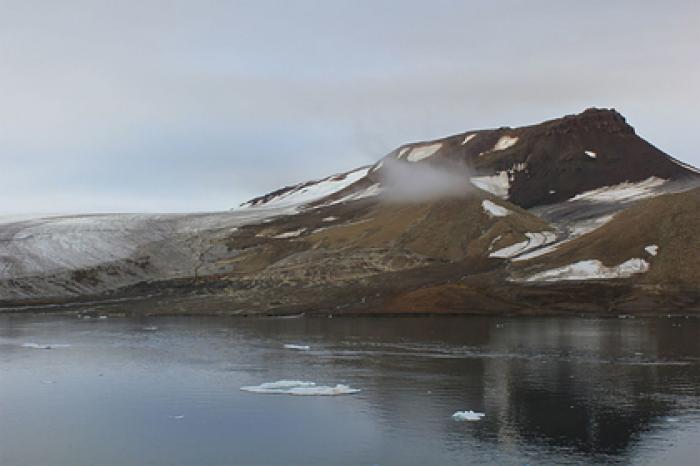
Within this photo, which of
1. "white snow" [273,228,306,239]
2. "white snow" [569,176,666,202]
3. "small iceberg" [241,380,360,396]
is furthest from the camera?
"white snow" [569,176,666,202]

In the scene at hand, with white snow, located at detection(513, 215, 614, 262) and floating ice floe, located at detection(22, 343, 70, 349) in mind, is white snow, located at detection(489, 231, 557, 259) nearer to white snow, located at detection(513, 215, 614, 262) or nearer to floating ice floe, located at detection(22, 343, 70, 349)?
white snow, located at detection(513, 215, 614, 262)

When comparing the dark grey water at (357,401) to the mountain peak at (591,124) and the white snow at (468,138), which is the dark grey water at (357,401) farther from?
the white snow at (468,138)

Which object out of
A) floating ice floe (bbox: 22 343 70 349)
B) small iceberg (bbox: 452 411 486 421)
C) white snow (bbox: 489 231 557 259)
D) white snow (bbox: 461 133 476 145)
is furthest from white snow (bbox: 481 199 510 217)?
small iceberg (bbox: 452 411 486 421)

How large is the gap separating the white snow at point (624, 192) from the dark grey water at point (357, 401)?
89.6 meters

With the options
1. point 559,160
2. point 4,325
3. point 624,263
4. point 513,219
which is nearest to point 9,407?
point 4,325

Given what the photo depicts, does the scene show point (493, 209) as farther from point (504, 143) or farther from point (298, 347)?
point (298, 347)

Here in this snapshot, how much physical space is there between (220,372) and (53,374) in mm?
8612

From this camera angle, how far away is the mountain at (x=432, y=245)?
317 feet

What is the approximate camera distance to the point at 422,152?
196 metres

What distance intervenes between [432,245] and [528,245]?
45.6 ft

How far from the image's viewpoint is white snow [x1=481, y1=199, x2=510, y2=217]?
128 metres

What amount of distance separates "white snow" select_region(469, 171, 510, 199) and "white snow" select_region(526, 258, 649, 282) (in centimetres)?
6399

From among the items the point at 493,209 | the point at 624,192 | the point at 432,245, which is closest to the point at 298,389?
the point at 432,245

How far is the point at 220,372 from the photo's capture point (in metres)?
43.2
